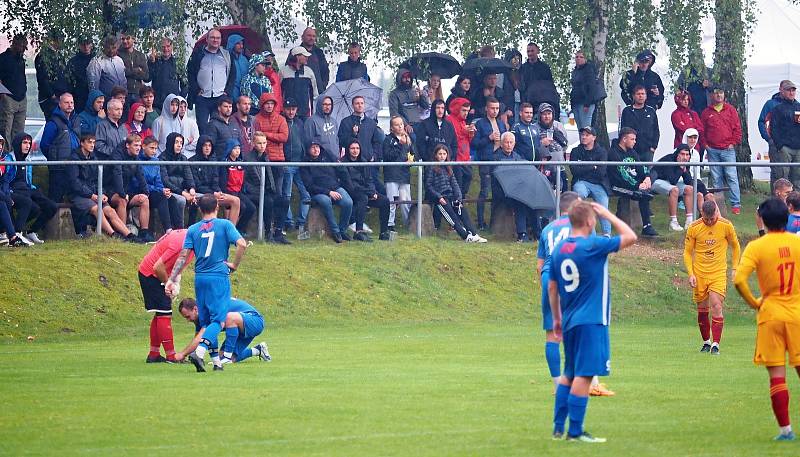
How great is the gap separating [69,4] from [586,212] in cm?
1598

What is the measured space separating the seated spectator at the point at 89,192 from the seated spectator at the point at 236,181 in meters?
1.71

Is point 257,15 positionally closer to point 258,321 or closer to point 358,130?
point 358,130

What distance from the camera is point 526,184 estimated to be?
24234 millimetres

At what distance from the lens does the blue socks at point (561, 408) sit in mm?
10734

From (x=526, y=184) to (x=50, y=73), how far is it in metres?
8.42

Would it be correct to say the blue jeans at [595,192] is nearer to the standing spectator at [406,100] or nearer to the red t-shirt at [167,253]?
the standing spectator at [406,100]

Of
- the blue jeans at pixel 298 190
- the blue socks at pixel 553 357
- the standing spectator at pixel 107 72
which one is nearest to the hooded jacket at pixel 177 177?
the blue jeans at pixel 298 190

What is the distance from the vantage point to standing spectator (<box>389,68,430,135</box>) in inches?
1041

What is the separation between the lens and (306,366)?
625 inches

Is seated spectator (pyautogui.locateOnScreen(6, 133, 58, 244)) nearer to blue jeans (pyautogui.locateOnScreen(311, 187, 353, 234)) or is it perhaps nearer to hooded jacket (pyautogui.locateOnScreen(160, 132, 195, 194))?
hooded jacket (pyautogui.locateOnScreen(160, 132, 195, 194))

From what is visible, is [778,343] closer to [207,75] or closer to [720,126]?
[207,75]

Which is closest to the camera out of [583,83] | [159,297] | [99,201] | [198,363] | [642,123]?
[198,363]

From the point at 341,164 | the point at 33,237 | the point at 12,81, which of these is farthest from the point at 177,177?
the point at 12,81

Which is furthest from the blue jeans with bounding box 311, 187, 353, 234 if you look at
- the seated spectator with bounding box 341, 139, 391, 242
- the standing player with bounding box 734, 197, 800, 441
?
the standing player with bounding box 734, 197, 800, 441
